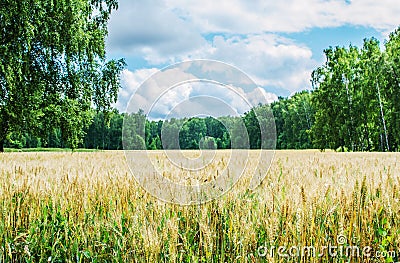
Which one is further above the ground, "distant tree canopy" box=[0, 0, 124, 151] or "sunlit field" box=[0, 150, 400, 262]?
"distant tree canopy" box=[0, 0, 124, 151]

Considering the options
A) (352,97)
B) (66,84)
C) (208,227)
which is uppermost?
(352,97)

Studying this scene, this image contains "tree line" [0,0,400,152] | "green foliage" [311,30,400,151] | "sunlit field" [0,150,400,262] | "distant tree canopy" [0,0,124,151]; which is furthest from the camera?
"green foliage" [311,30,400,151]

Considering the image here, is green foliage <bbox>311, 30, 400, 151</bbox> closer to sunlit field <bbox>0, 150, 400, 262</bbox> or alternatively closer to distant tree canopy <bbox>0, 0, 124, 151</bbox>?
distant tree canopy <bbox>0, 0, 124, 151</bbox>

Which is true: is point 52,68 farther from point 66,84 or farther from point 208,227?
point 208,227

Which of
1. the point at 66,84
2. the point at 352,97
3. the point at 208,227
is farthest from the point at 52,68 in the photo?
the point at 352,97

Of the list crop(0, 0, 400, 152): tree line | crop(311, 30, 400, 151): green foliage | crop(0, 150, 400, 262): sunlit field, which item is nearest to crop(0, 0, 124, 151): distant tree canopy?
crop(0, 0, 400, 152): tree line

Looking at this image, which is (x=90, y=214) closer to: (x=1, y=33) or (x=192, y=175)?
(x=192, y=175)

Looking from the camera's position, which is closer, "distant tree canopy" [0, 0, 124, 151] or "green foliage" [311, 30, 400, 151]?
"distant tree canopy" [0, 0, 124, 151]

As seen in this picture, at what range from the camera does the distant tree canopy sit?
16438 mm

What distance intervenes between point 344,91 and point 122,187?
44.7 metres

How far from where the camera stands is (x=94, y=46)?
20891 mm

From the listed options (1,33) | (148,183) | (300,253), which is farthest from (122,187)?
(1,33)

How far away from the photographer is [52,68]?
68.9 ft

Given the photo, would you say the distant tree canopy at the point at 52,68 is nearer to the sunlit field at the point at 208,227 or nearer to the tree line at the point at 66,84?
the tree line at the point at 66,84
